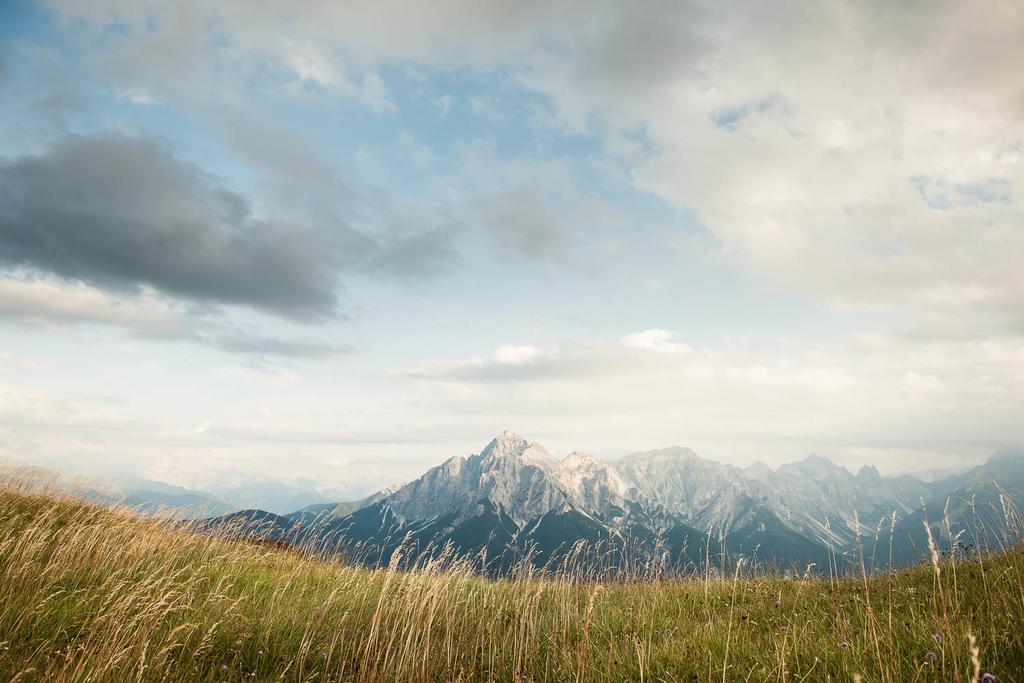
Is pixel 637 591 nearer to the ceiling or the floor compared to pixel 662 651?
nearer to the floor

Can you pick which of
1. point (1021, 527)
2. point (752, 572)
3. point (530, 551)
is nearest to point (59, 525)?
point (530, 551)

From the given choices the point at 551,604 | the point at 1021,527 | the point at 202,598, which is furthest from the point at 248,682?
the point at 1021,527

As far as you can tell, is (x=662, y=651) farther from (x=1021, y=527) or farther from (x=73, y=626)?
(x=73, y=626)

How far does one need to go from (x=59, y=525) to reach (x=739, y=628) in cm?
1567

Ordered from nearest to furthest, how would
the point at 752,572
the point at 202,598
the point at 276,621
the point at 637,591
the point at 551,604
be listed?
the point at 276,621 < the point at 202,598 < the point at 551,604 < the point at 637,591 < the point at 752,572

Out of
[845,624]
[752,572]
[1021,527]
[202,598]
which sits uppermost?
[1021,527]

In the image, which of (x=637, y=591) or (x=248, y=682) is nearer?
(x=248, y=682)

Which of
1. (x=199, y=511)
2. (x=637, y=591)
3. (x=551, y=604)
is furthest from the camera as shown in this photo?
(x=199, y=511)

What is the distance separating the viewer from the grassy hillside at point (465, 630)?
5715 millimetres

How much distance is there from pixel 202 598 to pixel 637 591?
9.56 metres

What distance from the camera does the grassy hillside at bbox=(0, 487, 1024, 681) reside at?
571cm

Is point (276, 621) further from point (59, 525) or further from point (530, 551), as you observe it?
point (59, 525)

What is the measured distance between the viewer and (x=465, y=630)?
970 cm

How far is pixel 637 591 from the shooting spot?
1284 cm
